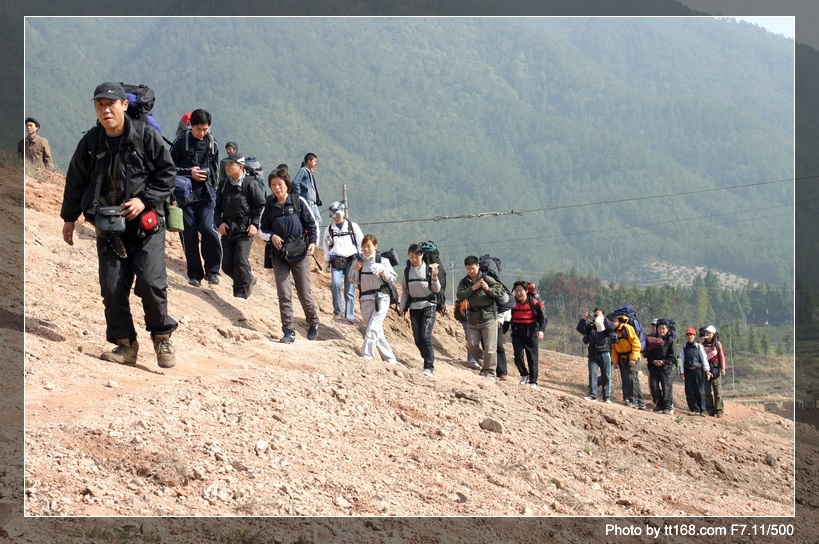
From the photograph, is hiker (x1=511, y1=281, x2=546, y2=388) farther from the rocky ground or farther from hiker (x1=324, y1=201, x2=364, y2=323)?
hiker (x1=324, y1=201, x2=364, y2=323)

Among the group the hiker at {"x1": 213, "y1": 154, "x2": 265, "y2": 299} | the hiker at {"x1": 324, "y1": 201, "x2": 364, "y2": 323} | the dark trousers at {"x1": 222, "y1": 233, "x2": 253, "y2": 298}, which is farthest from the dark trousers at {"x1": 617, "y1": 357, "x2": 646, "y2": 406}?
the hiker at {"x1": 213, "y1": 154, "x2": 265, "y2": 299}

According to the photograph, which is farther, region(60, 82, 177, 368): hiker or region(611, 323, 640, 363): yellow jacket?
region(611, 323, 640, 363): yellow jacket

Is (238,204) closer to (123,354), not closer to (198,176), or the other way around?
(198,176)

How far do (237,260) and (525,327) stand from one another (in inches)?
175

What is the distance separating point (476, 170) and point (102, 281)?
19322 centimetres

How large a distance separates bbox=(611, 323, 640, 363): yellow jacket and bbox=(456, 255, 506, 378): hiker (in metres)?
3.04

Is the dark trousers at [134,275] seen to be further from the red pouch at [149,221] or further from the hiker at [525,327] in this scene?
the hiker at [525,327]

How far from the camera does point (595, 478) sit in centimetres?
1016

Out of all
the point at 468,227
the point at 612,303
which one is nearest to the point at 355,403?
the point at 612,303

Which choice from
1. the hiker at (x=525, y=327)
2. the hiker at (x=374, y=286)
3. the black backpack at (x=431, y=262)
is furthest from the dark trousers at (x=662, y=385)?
the hiker at (x=374, y=286)

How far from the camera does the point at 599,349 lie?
52.2 ft

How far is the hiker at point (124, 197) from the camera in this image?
8.11m

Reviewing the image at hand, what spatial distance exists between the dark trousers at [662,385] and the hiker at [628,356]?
41cm

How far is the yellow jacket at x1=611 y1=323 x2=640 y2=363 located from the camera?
1614cm
